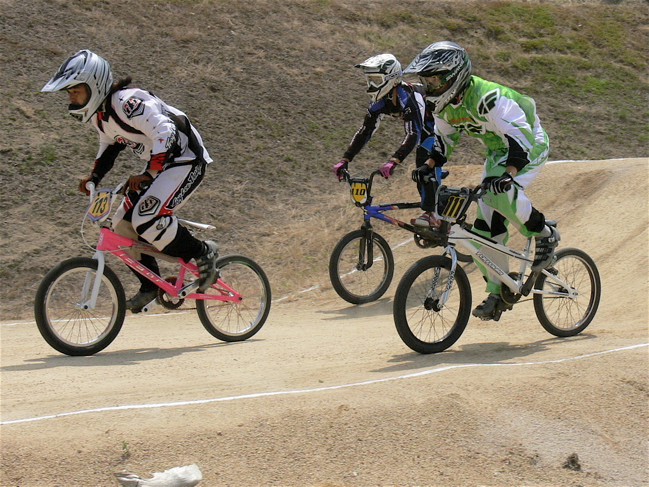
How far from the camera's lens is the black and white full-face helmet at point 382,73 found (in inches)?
368

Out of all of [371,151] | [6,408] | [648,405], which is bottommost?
[6,408]

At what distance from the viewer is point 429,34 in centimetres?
2044

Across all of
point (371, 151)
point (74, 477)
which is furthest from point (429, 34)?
point (74, 477)

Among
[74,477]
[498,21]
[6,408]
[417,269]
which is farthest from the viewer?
[498,21]

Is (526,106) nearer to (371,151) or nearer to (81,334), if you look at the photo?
(81,334)

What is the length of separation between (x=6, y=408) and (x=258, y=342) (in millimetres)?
2818

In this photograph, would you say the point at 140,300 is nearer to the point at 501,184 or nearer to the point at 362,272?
the point at 501,184

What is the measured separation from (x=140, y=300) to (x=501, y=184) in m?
3.22

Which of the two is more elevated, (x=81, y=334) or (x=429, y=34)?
(x=429, y=34)

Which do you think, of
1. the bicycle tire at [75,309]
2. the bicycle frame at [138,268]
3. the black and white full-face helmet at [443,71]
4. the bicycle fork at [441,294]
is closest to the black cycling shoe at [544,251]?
the bicycle fork at [441,294]

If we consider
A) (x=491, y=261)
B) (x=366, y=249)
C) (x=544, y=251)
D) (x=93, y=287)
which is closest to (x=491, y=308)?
(x=491, y=261)

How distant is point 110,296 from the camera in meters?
6.50

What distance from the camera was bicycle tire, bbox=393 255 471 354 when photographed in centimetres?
581

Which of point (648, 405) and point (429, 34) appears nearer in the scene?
point (648, 405)
